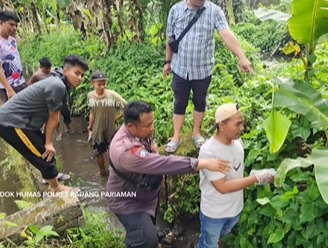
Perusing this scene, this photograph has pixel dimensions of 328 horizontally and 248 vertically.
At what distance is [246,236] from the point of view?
304 centimetres

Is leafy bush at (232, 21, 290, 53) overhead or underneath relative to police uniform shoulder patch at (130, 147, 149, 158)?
underneath

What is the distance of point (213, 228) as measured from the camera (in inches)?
115

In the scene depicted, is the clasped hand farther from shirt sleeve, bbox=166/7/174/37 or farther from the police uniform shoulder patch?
→ shirt sleeve, bbox=166/7/174/37

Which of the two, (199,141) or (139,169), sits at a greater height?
(139,169)

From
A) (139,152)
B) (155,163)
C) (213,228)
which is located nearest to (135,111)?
(139,152)

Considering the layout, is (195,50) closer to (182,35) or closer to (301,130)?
(182,35)

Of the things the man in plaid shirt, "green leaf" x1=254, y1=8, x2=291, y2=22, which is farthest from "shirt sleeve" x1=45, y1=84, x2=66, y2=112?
"green leaf" x1=254, y1=8, x2=291, y2=22

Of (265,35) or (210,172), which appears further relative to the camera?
(265,35)

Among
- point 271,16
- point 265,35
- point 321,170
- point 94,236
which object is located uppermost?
point 271,16

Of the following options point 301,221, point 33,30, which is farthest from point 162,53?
point 33,30

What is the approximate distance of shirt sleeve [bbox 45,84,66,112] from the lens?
331 centimetres

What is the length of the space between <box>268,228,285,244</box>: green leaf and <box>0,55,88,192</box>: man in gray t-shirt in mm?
2090

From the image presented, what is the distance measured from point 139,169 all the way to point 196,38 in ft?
5.01

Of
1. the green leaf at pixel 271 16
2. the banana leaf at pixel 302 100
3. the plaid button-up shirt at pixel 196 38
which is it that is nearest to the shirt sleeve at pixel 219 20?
the plaid button-up shirt at pixel 196 38
